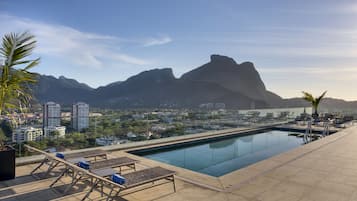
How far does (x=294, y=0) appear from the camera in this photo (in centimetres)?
955

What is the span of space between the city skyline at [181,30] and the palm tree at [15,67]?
2.70 metres

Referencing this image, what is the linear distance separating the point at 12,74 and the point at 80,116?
2633 millimetres

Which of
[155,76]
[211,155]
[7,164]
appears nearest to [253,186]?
[211,155]

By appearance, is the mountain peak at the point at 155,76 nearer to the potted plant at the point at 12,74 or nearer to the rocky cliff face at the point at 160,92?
the rocky cliff face at the point at 160,92

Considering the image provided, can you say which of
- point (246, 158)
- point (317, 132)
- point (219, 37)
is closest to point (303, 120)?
point (317, 132)

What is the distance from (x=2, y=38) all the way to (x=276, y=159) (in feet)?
19.7

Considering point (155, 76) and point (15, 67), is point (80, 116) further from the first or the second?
point (155, 76)

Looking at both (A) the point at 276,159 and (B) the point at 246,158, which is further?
(B) the point at 246,158

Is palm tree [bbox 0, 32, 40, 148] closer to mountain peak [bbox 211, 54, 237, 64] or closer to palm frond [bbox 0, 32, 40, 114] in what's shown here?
palm frond [bbox 0, 32, 40, 114]

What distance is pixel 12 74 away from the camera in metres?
3.84

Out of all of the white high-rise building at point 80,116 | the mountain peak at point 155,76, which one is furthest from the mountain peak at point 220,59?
the white high-rise building at point 80,116

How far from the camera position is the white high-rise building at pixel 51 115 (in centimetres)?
561

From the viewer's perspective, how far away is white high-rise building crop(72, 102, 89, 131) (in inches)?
245

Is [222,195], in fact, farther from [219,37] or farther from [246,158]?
[219,37]
